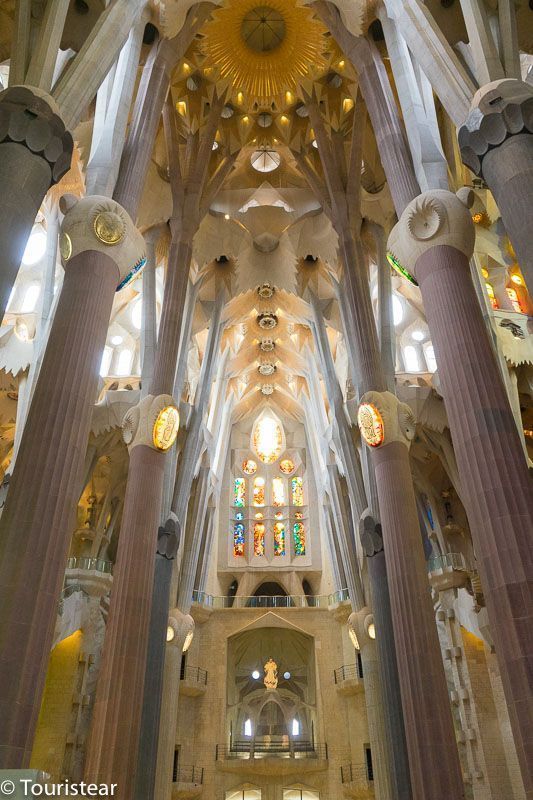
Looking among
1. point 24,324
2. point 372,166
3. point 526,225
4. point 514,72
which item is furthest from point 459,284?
point 24,324

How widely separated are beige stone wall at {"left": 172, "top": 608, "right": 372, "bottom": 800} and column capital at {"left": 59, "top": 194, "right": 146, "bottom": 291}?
18.9 m

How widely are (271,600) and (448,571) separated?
10599mm

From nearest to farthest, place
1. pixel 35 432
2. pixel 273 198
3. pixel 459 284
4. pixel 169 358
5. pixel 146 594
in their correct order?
pixel 35 432
pixel 459 284
pixel 146 594
pixel 169 358
pixel 273 198

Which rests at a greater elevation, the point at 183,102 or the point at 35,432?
the point at 183,102

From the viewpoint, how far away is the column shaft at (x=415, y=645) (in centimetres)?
880

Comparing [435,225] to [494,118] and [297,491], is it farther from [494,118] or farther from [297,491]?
[297,491]

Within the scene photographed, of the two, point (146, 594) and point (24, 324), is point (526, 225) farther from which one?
point (24, 324)

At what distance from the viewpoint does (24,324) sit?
1670cm

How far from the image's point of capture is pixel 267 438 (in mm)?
32406

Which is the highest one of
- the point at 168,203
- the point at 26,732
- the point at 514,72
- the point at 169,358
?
the point at 168,203

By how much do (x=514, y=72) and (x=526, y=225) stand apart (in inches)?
102

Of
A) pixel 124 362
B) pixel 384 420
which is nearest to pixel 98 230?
pixel 384 420

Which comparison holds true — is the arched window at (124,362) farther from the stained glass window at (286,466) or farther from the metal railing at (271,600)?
the stained glass window at (286,466)

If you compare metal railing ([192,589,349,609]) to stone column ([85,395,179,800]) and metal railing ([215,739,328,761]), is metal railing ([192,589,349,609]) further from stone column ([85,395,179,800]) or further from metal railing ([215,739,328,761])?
stone column ([85,395,179,800])
